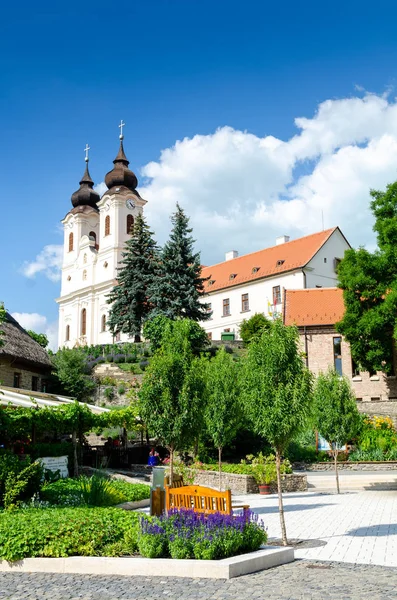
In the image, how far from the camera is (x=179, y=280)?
1805 inches

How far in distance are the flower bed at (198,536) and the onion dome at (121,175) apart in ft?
214

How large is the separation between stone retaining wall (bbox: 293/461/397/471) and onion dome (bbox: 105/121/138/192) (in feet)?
162

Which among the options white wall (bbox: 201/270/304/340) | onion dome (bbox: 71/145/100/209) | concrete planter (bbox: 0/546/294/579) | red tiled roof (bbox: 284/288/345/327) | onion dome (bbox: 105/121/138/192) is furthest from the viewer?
onion dome (bbox: 71/145/100/209)

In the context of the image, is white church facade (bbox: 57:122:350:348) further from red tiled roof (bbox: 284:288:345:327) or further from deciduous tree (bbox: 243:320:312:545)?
deciduous tree (bbox: 243:320:312:545)

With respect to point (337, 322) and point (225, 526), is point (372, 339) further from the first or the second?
point (225, 526)

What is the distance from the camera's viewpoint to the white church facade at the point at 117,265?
2315 inches

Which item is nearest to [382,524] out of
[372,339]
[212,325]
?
[372,339]

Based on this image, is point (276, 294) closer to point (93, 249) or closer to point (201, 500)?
point (93, 249)

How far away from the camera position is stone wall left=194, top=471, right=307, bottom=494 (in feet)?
73.3

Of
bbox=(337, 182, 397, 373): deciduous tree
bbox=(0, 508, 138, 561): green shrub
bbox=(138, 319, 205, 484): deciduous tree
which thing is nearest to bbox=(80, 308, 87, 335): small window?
bbox=(337, 182, 397, 373): deciduous tree

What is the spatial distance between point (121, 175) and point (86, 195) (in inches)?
346

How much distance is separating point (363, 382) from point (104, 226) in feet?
139

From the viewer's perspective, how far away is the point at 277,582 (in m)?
8.55

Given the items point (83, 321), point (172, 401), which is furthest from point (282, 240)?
point (172, 401)
